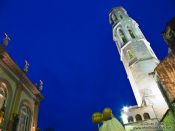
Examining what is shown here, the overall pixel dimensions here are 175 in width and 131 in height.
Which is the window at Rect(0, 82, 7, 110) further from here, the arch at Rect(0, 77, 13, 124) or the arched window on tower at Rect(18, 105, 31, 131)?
the arched window on tower at Rect(18, 105, 31, 131)

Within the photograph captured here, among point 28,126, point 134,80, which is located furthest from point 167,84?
point 28,126

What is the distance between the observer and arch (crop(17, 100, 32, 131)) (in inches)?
785

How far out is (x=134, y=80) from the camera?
3562 centimetres

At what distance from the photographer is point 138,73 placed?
114 feet

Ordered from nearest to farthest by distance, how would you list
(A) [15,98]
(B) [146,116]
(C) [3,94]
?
(C) [3,94] < (A) [15,98] < (B) [146,116]

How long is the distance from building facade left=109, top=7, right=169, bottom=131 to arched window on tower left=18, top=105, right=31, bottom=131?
11.4 meters

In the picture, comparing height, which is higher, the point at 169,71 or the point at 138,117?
the point at 169,71

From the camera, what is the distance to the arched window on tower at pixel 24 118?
19905 mm

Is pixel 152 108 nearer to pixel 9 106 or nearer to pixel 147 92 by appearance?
pixel 147 92

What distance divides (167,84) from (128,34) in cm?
2210

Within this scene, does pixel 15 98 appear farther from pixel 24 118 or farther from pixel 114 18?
pixel 114 18

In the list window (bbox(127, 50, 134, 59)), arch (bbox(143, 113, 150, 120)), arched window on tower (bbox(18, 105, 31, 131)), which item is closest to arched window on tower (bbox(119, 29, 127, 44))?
window (bbox(127, 50, 134, 59))

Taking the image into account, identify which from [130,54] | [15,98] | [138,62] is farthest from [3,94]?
[130,54]

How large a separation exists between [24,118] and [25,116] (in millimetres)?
305
